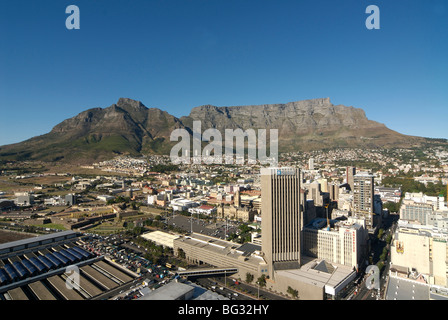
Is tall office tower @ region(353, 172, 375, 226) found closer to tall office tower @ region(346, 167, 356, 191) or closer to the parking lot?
tall office tower @ region(346, 167, 356, 191)

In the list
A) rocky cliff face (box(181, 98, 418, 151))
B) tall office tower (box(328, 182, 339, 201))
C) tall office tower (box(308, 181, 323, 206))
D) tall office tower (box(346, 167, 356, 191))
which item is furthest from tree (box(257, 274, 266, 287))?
rocky cliff face (box(181, 98, 418, 151))

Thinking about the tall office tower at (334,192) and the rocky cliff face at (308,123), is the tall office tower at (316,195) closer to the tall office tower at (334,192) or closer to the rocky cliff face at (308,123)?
the tall office tower at (334,192)

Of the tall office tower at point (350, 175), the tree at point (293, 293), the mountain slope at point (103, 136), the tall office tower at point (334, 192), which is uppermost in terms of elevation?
the mountain slope at point (103, 136)

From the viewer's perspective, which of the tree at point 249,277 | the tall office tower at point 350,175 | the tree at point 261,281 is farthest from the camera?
the tall office tower at point 350,175

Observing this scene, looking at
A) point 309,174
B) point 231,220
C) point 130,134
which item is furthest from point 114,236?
point 130,134

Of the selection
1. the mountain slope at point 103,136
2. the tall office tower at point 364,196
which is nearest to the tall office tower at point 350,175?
the tall office tower at point 364,196

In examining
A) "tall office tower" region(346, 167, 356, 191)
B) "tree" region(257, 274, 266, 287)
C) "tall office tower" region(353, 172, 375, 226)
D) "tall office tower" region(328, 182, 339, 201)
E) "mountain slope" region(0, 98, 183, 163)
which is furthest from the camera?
"mountain slope" region(0, 98, 183, 163)

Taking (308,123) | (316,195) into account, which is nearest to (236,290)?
(316,195)
